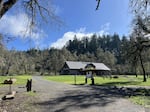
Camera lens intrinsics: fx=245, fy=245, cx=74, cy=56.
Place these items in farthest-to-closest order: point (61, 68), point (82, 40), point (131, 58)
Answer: point (82, 40), point (61, 68), point (131, 58)

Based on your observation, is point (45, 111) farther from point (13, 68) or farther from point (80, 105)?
point (13, 68)

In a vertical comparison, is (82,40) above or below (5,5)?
above

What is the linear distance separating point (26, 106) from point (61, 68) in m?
95.4

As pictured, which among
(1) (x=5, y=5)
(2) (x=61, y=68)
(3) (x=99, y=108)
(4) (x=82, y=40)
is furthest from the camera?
(4) (x=82, y=40)

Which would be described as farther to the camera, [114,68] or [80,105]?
[114,68]

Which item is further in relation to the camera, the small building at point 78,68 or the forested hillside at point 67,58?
the small building at point 78,68

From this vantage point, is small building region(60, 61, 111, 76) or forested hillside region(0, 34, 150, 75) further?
small building region(60, 61, 111, 76)

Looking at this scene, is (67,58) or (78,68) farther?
(67,58)

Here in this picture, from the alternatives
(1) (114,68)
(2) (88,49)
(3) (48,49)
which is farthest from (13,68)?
(2) (88,49)

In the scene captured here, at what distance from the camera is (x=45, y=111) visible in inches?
450

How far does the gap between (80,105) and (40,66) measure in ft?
367

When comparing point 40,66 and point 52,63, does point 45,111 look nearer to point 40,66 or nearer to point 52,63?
point 52,63

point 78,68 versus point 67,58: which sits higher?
point 67,58

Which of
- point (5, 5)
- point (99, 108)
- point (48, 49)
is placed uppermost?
point (48, 49)
